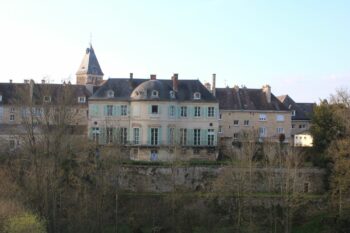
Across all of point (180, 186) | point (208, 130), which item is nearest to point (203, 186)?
point (180, 186)

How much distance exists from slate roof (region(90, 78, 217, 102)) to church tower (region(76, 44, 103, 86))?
30.3 meters

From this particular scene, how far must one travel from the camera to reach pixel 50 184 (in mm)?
35594

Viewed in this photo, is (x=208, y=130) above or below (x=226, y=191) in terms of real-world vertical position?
above

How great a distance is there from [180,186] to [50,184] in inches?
389

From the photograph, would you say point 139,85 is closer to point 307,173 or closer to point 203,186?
point 203,186

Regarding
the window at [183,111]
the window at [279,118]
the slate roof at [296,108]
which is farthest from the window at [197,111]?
the slate roof at [296,108]

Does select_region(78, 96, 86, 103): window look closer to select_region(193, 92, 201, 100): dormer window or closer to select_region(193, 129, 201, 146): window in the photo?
select_region(193, 92, 201, 100): dormer window

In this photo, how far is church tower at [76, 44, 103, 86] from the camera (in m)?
80.7

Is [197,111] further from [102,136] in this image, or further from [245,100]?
[245,100]

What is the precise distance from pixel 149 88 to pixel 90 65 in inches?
1393

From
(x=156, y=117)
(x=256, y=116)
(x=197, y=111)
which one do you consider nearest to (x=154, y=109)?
(x=156, y=117)

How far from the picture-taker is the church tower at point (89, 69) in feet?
265

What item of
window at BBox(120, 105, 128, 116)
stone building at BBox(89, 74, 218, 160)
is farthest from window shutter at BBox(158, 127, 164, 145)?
window at BBox(120, 105, 128, 116)

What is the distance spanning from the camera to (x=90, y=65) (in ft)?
267
